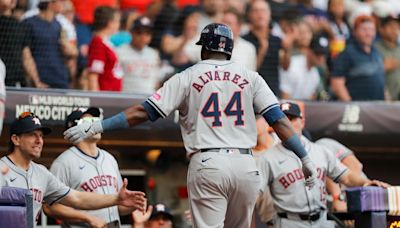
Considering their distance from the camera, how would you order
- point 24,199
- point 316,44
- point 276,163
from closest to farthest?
point 24,199
point 276,163
point 316,44

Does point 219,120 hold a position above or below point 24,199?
above

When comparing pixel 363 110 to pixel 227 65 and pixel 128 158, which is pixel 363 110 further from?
pixel 227 65

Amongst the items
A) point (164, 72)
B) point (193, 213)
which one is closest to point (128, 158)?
point (164, 72)

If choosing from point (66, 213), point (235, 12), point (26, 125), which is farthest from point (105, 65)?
point (26, 125)

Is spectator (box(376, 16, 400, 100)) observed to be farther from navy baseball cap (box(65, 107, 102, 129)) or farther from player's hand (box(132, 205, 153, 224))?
navy baseball cap (box(65, 107, 102, 129))

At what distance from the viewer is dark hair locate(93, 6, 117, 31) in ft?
39.2

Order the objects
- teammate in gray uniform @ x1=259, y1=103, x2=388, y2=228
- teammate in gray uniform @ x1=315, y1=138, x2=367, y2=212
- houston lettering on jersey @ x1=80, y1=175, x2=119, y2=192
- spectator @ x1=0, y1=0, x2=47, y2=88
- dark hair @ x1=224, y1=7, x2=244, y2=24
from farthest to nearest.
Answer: dark hair @ x1=224, y1=7, x2=244, y2=24 → spectator @ x1=0, y1=0, x2=47, y2=88 → teammate in gray uniform @ x1=315, y1=138, x2=367, y2=212 → teammate in gray uniform @ x1=259, y1=103, x2=388, y2=228 → houston lettering on jersey @ x1=80, y1=175, x2=119, y2=192

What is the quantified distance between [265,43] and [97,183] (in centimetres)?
452

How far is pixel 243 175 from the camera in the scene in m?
7.53

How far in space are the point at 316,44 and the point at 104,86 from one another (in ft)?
10.5

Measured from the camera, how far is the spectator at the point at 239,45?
499 inches

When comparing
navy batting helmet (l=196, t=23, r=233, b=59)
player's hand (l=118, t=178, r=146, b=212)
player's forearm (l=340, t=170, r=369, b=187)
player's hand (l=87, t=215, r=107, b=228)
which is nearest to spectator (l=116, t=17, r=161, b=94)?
player's forearm (l=340, t=170, r=369, b=187)

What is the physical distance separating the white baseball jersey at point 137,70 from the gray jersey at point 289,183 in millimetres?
2982

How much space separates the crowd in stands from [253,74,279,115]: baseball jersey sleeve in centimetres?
416
